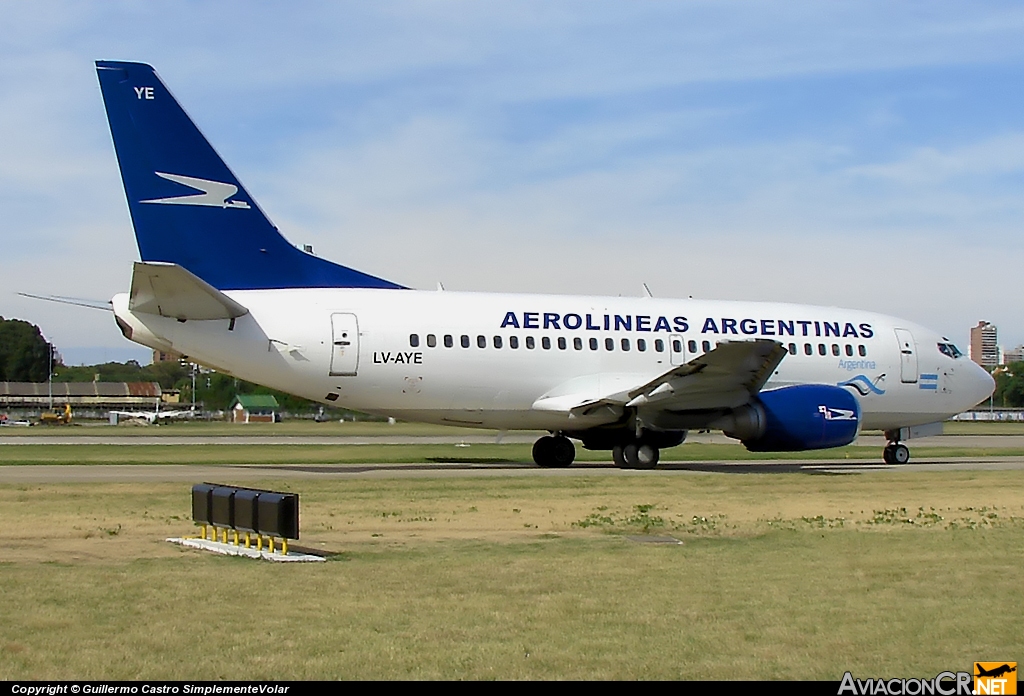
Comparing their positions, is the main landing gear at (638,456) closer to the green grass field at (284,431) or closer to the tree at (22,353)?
the green grass field at (284,431)

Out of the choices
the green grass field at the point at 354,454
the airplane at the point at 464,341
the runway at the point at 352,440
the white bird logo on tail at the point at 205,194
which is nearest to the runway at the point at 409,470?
the airplane at the point at 464,341

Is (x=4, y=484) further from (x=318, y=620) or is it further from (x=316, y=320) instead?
(x=318, y=620)

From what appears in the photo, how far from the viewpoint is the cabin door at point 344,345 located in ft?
77.9

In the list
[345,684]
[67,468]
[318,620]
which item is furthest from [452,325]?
[345,684]

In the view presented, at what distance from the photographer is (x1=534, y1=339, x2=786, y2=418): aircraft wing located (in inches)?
939

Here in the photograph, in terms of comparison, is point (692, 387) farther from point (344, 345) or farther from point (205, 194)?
point (205, 194)

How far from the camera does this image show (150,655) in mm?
7316

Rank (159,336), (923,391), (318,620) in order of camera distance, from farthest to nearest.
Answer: (923,391), (159,336), (318,620)

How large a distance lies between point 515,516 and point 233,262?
10.4 metres

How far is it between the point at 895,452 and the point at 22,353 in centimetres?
9202

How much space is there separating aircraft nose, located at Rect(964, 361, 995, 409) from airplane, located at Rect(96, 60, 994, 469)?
2069 millimetres

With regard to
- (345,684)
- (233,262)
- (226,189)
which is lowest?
(345,684)

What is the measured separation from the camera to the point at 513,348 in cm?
2556

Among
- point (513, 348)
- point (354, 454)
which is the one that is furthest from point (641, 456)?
point (354, 454)
